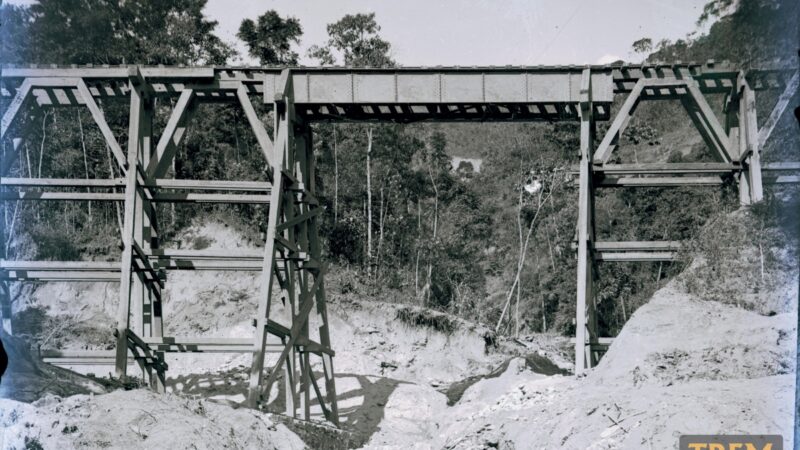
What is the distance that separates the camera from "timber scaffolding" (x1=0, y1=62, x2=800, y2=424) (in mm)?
15852

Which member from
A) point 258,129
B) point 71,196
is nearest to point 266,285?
point 258,129

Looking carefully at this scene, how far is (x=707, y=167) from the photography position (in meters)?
16.0

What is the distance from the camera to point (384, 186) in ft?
126

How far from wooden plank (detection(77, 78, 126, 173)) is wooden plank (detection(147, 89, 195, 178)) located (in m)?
0.50

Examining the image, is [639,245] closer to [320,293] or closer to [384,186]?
[320,293]

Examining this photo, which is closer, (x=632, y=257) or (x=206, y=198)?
(x=206, y=198)

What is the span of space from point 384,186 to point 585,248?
2304 centimetres

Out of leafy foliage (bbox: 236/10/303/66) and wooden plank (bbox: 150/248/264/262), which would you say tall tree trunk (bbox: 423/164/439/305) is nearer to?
leafy foliage (bbox: 236/10/303/66)

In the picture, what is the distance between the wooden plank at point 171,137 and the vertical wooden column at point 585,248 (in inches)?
268

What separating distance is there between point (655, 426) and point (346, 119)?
8.52 metres

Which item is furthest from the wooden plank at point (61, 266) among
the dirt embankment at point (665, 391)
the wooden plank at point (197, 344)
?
the dirt embankment at point (665, 391)

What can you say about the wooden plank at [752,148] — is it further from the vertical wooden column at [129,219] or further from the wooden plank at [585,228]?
the vertical wooden column at [129,219]

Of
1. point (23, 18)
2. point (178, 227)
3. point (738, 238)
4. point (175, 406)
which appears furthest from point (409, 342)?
point (23, 18)

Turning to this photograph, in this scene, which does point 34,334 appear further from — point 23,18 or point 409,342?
point 23,18
